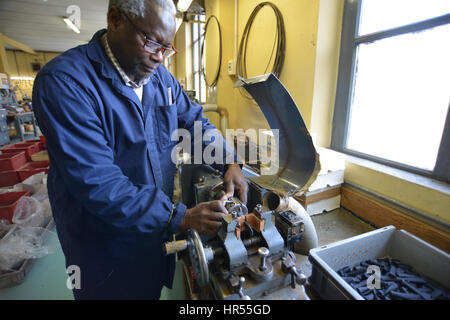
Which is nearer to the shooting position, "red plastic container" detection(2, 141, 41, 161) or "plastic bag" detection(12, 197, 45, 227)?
"plastic bag" detection(12, 197, 45, 227)

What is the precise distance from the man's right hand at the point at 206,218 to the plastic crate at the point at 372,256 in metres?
0.29

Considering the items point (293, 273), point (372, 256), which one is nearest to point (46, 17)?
point (293, 273)

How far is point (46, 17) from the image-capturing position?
217 inches

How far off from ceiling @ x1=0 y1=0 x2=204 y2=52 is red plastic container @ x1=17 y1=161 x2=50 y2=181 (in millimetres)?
2947

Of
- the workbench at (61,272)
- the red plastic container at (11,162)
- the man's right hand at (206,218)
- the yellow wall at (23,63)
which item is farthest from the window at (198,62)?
the yellow wall at (23,63)

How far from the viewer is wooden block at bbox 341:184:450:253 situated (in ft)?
3.20

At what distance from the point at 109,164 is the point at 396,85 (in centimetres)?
148

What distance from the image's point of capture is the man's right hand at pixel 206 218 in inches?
27.3

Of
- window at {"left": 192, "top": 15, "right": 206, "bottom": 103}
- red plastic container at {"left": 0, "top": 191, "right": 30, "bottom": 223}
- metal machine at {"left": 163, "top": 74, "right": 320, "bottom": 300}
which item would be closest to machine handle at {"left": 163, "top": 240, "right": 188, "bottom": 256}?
metal machine at {"left": 163, "top": 74, "right": 320, "bottom": 300}

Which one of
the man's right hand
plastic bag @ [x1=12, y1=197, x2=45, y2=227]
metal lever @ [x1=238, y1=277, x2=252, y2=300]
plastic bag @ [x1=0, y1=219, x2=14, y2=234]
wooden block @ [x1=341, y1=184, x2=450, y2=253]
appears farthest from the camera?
plastic bag @ [x1=12, y1=197, x2=45, y2=227]

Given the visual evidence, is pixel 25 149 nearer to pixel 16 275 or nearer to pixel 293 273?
pixel 16 275

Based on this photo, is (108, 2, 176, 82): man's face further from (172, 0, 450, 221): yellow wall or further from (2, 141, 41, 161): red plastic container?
(2, 141, 41, 161): red plastic container
